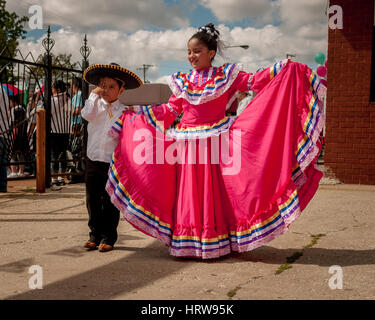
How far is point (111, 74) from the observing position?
13.4 feet

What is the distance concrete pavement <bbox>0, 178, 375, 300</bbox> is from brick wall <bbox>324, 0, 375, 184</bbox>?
2.91 meters

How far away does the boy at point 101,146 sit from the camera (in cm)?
404

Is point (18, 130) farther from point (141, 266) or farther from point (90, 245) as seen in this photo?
point (141, 266)

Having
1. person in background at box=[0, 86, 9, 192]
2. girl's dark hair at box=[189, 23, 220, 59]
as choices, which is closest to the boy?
girl's dark hair at box=[189, 23, 220, 59]

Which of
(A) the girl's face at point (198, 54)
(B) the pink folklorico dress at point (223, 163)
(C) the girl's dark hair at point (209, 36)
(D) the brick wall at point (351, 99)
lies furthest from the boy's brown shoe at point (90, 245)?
(D) the brick wall at point (351, 99)

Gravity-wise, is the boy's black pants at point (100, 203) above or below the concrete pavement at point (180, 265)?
above

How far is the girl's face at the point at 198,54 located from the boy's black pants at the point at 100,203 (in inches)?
46.4

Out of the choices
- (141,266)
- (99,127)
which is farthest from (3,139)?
(141,266)

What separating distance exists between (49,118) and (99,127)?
4248mm

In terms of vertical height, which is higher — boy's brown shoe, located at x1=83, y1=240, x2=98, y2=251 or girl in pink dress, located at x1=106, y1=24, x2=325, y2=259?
girl in pink dress, located at x1=106, y1=24, x2=325, y2=259

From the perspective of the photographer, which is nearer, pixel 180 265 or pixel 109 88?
pixel 180 265

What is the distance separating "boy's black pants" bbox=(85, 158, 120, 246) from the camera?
4.05m

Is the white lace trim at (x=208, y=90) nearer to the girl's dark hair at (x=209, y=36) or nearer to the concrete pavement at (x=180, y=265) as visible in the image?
the girl's dark hair at (x=209, y=36)

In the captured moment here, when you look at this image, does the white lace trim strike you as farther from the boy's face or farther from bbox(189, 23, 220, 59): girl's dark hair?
the boy's face
